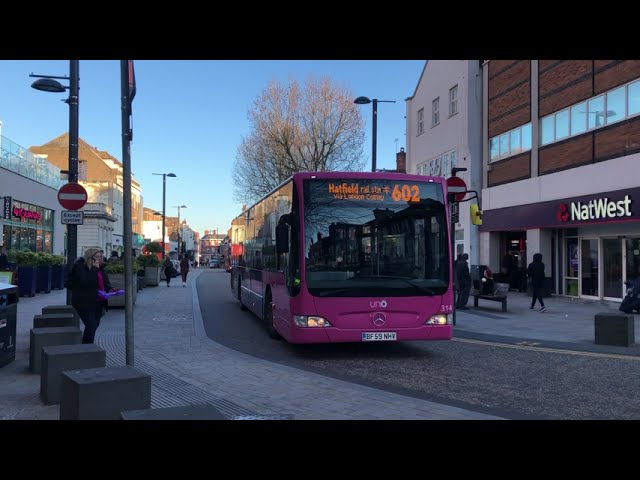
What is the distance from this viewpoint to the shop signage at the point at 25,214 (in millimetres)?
28703

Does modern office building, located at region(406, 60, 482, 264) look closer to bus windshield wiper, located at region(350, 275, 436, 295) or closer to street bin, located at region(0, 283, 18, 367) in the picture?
bus windshield wiper, located at region(350, 275, 436, 295)

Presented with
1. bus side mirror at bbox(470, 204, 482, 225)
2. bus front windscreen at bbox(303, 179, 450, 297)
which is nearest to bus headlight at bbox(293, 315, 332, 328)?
bus front windscreen at bbox(303, 179, 450, 297)

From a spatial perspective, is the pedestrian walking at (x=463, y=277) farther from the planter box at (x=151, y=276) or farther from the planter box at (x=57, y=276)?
the planter box at (x=151, y=276)

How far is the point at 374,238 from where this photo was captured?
9148mm

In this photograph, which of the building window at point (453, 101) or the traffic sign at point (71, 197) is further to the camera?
the building window at point (453, 101)

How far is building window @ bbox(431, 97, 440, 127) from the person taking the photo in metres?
31.3

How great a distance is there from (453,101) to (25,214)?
73.0 feet

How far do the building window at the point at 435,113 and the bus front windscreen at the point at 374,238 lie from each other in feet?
75.0

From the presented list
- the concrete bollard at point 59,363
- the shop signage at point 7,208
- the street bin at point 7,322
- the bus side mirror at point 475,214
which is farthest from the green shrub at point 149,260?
the concrete bollard at point 59,363

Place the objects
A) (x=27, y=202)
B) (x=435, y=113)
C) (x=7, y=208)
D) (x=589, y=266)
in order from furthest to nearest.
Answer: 1. (x=435, y=113)
2. (x=27, y=202)
3. (x=7, y=208)
4. (x=589, y=266)

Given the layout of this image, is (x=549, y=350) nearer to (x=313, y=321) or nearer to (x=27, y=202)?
(x=313, y=321)

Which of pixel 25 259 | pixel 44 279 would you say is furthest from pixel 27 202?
pixel 25 259
